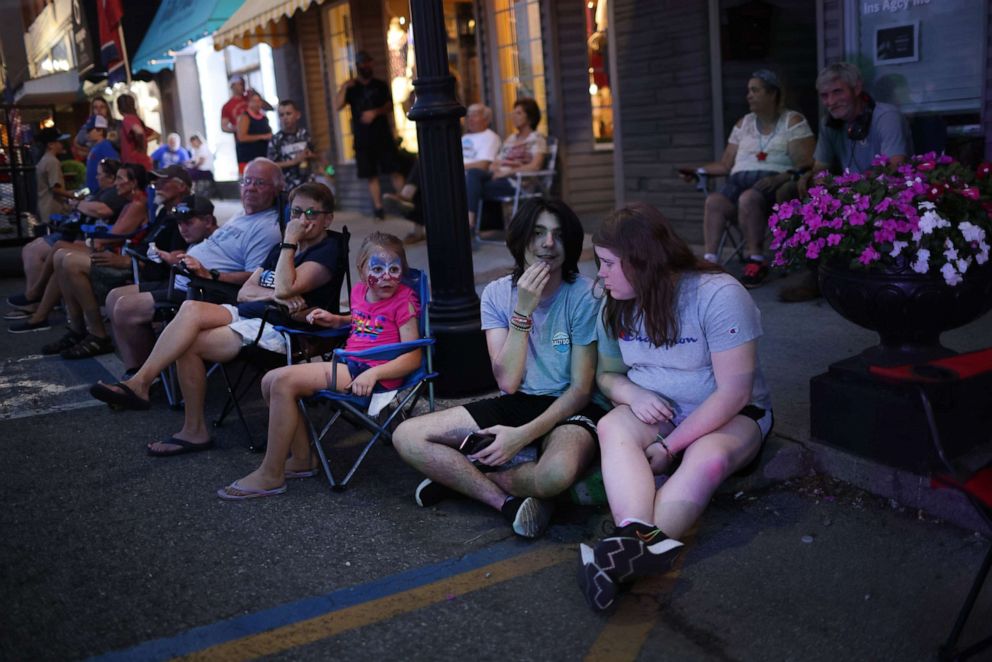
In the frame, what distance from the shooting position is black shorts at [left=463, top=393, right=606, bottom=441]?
3.89 metres

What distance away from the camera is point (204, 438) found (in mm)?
5012

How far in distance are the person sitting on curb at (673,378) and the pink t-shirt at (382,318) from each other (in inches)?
44.5

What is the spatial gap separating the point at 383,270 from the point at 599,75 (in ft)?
24.2

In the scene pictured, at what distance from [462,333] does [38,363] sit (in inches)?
149

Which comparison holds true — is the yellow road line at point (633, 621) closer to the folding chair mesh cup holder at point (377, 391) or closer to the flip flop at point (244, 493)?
the folding chair mesh cup holder at point (377, 391)

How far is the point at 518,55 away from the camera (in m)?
11.3

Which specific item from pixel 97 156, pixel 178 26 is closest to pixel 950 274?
pixel 97 156

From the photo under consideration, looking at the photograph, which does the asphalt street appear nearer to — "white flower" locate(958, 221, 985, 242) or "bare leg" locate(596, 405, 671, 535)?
"bare leg" locate(596, 405, 671, 535)

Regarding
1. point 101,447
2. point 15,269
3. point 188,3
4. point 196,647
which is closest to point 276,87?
point 188,3

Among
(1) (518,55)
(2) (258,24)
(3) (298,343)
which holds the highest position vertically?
(2) (258,24)

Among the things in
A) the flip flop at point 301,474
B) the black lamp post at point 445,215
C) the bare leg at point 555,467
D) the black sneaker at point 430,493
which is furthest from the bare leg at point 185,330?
the bare leg at point 555,467

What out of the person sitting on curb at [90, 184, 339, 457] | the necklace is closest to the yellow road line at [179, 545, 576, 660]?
the person sitting on curb at [90, 184, 339, 457]

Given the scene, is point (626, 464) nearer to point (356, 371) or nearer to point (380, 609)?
point (380, 609)

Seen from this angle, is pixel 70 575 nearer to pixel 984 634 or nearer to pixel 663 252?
pixel 663 252
